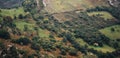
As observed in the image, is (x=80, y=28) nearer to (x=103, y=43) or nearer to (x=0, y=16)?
(x=103, y=43)

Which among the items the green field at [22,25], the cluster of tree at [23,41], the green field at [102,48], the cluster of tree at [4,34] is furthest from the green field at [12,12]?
the green field at [102,48]

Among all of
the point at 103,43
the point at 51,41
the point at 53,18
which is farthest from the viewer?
the point at 53,18

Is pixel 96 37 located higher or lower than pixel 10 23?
lower

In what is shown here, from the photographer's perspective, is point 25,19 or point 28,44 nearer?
point 28,44

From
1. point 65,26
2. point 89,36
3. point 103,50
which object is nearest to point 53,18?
point 65,26

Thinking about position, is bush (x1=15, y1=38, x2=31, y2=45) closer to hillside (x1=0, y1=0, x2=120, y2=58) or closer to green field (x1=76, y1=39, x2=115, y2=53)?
hillside (x1=0, y1=0, x2=120, y2=58)

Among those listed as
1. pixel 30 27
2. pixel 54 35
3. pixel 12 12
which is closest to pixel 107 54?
pixel 54 35

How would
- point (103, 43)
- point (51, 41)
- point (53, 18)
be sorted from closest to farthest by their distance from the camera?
point (51, 41) < point (103, 43) < point (53, 18)

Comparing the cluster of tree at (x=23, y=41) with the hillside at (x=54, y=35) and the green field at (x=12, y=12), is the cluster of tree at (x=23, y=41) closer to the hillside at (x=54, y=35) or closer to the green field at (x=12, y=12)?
the hillside at (x=54, y=35)

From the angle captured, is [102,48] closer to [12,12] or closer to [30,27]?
[30,27]
